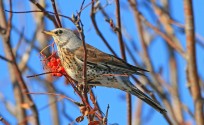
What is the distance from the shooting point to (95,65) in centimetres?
324

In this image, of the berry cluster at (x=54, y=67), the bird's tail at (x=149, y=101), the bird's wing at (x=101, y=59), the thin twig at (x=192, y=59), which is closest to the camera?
the berry cluster at (x=54, y=67)

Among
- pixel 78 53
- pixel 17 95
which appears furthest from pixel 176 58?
pixel 78 53

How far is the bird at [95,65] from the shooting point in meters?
3.10

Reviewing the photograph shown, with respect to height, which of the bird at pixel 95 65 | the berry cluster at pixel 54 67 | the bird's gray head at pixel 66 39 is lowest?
the berry cluster at pixel 54 67

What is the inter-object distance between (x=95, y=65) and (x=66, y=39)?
0.24 metres

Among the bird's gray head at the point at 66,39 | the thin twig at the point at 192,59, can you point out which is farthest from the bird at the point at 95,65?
the thin twig at the point at 192,59

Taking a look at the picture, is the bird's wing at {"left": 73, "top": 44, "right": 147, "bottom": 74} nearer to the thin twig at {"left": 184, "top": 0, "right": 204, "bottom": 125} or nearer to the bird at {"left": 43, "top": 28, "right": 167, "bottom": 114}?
the bird at {"left": 43, "top": 28, "right": 167, "bottom": 114}

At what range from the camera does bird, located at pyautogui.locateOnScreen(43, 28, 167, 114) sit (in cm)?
310

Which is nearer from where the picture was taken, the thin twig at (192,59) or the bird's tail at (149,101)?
the thin twig at (192,59)

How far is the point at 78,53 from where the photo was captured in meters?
3.22

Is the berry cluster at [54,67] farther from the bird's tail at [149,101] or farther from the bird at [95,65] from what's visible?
the bird's tail at [149,101]

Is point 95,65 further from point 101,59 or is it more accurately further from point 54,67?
point 54,67

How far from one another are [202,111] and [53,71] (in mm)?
856

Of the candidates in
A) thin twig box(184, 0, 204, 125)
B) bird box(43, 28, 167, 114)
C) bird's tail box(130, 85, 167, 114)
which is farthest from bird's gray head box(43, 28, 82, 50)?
thin twig box(184, 0, 204, 125)
